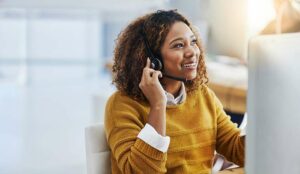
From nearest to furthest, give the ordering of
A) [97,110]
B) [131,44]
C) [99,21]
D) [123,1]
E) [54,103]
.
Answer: [131,44] < [97,110] < [54,103] < [123,1] < [99,21]

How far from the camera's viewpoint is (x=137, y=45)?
942mm

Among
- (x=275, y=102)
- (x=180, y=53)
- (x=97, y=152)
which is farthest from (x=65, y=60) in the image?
(x=275, y=102)

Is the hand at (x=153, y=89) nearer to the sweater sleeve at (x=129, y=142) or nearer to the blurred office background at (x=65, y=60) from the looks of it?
the sweater sleeve at (x=129, y=142)

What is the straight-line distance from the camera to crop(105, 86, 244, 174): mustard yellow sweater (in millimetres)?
849

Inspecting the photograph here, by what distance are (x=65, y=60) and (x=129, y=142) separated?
570 cm

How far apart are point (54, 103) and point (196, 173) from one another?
146 inches

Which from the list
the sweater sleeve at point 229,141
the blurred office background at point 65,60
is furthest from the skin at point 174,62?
the blurred office background at point 65,60

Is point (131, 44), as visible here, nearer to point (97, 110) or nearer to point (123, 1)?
point (97, 110)

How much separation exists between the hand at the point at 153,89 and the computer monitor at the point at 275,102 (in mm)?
243

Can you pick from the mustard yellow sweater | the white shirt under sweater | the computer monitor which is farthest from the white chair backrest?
the computer monitor

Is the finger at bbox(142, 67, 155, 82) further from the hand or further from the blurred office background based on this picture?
the blurred office background

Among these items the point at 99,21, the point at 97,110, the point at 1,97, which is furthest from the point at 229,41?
the point at 99,21

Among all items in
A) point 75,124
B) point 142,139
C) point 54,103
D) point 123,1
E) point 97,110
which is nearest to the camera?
point 142,139

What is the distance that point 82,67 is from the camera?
6.43 m
